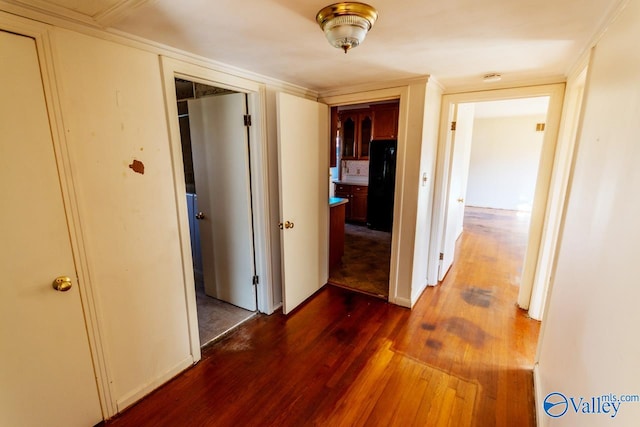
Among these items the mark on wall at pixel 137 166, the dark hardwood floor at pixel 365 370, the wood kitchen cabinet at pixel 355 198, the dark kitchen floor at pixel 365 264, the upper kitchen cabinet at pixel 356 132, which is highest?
the upper kitchen cabinet at pixel 356 132

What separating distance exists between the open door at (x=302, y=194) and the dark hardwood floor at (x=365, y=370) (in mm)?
306

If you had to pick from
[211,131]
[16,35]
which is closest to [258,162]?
[211,131]

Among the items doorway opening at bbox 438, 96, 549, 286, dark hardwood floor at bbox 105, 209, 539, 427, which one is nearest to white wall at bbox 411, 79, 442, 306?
dark hardwood floor at bbox 105, 209, 539, 427

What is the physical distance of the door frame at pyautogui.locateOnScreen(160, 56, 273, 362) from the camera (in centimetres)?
169

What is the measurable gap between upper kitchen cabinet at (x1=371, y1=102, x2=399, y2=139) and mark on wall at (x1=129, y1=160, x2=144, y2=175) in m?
4.32

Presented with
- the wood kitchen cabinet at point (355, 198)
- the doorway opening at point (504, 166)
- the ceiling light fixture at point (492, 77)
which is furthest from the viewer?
the doorway opening at point (504, 166)

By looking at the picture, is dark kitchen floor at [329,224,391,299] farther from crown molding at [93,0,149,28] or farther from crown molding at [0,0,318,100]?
crown molding at [93,0,149,28]

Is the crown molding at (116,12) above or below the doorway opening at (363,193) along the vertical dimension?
above

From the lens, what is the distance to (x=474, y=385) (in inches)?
73.1

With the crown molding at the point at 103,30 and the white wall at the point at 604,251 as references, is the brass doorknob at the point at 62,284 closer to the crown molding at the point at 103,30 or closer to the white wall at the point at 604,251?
the crown molding at the point at 103,30

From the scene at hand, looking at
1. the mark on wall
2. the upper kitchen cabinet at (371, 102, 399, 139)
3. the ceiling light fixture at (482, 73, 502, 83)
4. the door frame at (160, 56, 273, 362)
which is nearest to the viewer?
the mark on wall

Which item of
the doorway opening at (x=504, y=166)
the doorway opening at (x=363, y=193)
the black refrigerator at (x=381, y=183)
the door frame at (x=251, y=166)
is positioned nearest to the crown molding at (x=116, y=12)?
the door frame at (x=251, y=166)

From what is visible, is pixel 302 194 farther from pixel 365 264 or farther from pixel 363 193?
pixel 363 193

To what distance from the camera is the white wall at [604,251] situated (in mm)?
765
